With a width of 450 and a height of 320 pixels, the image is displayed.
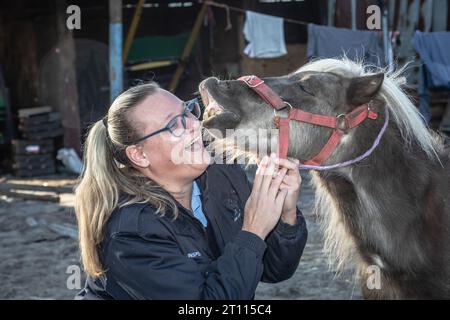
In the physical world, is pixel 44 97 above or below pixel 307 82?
below

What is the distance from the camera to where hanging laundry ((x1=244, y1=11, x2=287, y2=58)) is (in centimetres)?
936

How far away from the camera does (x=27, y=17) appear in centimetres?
1177

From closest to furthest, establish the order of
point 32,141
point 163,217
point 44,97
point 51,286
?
1. point 163,217
2. point 51,286
3. point 32,141
4. point 44,97

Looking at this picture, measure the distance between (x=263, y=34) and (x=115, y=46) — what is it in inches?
89.6

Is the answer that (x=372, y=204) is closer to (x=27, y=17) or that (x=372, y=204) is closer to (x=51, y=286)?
(x=51, y=286)

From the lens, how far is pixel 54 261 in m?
5.60

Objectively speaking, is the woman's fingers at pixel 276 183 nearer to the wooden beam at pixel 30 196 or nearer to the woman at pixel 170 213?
the woman at pixel 170 213

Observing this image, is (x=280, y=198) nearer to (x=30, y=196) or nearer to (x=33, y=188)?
(x=30, y=196)

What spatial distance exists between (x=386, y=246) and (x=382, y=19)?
22.1 feet

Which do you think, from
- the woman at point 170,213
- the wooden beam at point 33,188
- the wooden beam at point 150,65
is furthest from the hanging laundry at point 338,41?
the woman at point 170,213

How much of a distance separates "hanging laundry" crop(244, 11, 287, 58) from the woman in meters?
6.90

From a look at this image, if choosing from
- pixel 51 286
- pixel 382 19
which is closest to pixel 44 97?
pixel 382 19

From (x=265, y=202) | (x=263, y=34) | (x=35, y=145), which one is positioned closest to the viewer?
(x=265, y=202)

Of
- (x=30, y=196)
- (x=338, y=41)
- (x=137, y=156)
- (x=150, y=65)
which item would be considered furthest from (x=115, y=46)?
(x=137, y=156)
